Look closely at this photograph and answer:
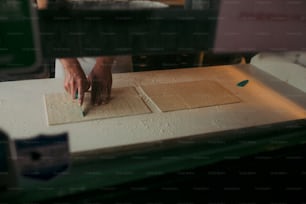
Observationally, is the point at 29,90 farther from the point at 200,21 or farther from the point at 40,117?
the point at 200,21

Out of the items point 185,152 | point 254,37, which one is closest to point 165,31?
point 254,37

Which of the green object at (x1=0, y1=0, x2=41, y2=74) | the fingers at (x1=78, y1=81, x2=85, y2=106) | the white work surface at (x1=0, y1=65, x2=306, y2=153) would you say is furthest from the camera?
the fingers at (x1=78, y1=81, x2=85, y2=106)

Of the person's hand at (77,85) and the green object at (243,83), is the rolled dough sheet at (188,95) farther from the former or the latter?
the person's hand at (77,85)

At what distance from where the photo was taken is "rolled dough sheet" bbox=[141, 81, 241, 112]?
0.86 metres

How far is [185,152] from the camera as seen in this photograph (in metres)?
0.56

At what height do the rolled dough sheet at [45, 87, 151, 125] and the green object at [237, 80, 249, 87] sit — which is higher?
the green object at [237, 80, 249, 87]

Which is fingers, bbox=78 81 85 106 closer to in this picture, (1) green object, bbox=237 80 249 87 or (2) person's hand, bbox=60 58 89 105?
(2) person's hand, bbox=60 58 89 105

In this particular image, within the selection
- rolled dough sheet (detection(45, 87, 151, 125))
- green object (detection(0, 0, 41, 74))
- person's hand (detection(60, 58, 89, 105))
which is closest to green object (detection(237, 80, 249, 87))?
rolled dough sheet (detection(45, 87, 151, 125))

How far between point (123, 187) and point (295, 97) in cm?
64

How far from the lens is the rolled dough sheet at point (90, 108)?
750 millimetres

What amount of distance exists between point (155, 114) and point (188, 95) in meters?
0.18

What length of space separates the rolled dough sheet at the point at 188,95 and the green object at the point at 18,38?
54 centimetres

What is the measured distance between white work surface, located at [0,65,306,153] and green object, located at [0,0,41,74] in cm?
21

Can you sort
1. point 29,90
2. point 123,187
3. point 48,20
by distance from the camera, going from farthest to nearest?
point 29,90
point 123,187
point 48,20
